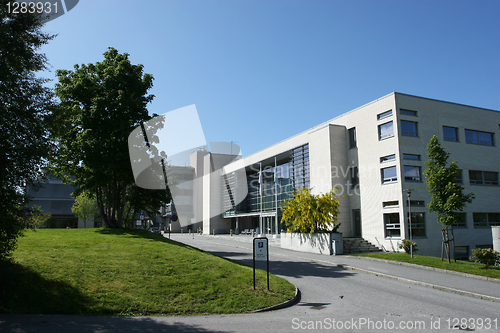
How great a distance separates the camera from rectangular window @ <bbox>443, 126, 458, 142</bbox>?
83.3ft

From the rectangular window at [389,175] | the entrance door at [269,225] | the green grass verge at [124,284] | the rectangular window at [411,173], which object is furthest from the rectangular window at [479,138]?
the green grass verge at [124,284]

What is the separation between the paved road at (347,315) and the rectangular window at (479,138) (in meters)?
16.4

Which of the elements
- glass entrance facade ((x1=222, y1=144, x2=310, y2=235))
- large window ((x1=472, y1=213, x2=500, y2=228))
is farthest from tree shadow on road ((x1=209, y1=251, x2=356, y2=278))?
large window ((x1=472, y1=213, x2=500, y2=228))

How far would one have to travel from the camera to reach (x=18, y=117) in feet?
28.1

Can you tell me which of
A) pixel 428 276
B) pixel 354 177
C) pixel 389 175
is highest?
pixel 354 177

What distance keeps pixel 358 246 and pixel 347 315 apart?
15937 millimetres

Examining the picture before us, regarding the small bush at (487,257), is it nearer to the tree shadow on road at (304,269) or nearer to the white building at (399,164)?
the tree shadow on road at (304,269)

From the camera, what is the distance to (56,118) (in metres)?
9.30

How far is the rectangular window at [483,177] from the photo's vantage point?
2594 centimetres

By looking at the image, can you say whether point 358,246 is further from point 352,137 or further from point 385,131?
point 352,137

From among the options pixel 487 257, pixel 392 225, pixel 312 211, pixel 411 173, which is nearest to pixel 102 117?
pixel 312 211

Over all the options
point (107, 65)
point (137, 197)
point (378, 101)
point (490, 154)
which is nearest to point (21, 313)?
point (107, 65)

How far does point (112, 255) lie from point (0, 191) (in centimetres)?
462

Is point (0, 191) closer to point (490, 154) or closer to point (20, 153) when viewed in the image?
point (20, 153)
